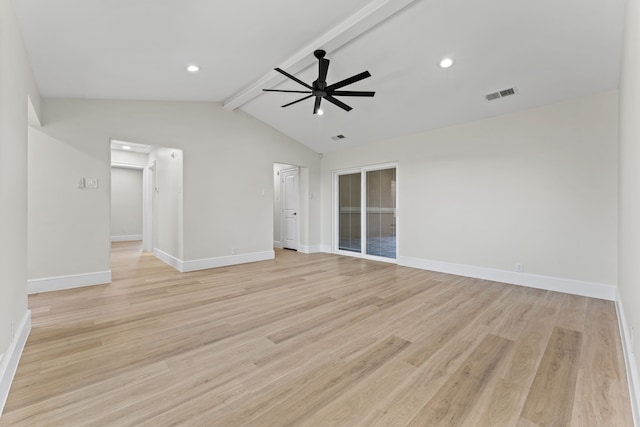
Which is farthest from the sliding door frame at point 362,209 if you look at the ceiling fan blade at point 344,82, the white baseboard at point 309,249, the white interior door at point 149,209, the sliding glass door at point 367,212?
the white interior door at point 149,209

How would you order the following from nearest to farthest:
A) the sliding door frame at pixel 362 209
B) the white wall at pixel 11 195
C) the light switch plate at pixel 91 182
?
the white wall at pixel 11 195
the light switch plate at pixel 91 182
the sliding door frame at pixel 362 209

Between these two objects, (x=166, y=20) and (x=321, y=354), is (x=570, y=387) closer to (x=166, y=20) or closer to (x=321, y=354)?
(x=321, y=354)

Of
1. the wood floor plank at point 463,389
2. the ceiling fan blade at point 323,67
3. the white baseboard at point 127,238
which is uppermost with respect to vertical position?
the ceiling fan blade at point 323,67

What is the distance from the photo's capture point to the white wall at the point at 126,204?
341 inches

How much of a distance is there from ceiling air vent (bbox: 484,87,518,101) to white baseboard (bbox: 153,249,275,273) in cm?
471

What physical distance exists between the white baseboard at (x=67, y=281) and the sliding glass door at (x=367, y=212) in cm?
454

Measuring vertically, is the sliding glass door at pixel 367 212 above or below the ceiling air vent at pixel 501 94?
below

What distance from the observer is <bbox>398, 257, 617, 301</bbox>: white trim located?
3.40 m

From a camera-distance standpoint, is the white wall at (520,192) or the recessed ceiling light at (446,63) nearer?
the recessed ceiling light at (446,63)

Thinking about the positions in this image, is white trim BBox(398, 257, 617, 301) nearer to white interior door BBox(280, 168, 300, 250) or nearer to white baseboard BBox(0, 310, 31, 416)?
white interior door BBox(280, 168, 300, 250)

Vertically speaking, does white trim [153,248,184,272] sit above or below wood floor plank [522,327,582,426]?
above

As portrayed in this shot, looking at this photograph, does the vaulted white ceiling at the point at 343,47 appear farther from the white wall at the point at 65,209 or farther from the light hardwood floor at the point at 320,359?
the light hardwood floor at the point at 320,359

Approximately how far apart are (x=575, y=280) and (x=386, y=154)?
3.49 metres

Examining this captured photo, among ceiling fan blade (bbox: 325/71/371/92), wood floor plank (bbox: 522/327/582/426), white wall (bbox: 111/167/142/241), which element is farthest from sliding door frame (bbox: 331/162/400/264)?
white wall (bbox: 111/167/142/241)
